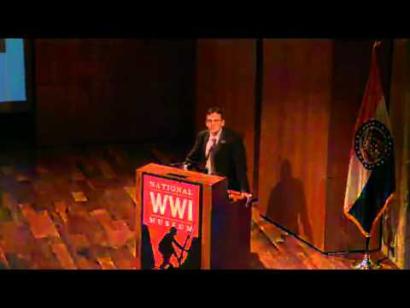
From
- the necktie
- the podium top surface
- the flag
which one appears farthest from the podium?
the flag

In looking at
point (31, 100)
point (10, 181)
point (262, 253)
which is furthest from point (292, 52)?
point (31, 100)

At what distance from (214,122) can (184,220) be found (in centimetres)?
85

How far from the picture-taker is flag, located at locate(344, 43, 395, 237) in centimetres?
707

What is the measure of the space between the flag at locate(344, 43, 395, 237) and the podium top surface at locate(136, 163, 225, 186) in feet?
3.86

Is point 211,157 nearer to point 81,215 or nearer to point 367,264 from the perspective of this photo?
point 367,264

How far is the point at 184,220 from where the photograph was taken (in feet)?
21.5

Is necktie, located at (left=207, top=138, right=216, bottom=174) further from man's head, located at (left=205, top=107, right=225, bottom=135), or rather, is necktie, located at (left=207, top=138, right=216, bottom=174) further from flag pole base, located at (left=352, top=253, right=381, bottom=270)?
flag pole base, located at (left=352, top=253, right=381, bottom=270)

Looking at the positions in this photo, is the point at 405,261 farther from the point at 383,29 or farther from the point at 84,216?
the point at 84,216

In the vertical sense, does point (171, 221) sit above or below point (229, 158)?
below

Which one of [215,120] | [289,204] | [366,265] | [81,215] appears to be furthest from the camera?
[81,215]

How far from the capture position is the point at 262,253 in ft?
25.1

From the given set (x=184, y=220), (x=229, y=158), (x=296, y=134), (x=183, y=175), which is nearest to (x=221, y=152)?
(x=229, y=158)

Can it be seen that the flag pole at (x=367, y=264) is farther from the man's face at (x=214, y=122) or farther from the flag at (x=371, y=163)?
the man's face at (x=214, y=122)
